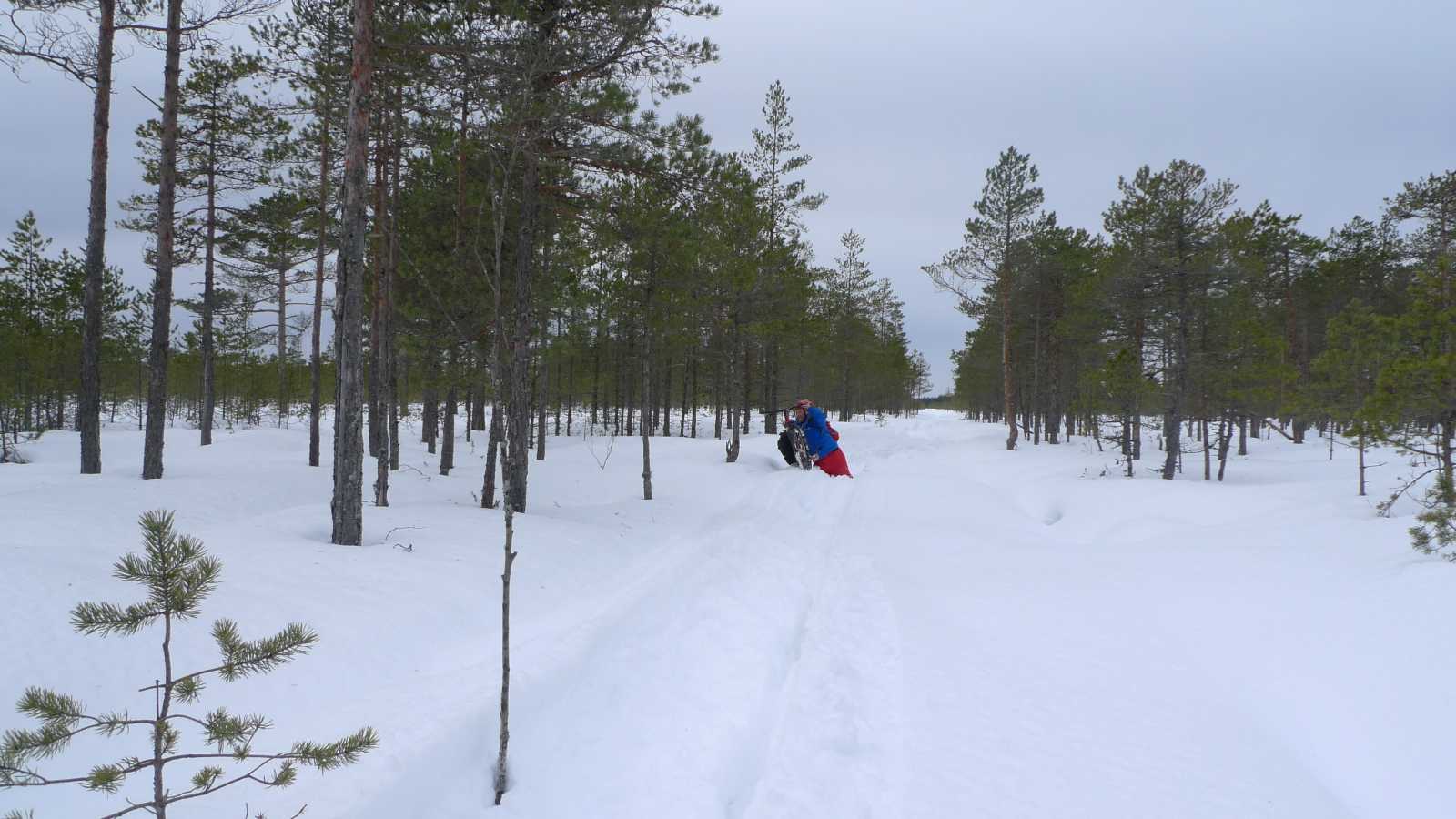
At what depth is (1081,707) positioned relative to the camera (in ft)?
12.9

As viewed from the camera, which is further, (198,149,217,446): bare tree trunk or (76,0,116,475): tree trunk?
(198,149,217,446): bare tree trunk

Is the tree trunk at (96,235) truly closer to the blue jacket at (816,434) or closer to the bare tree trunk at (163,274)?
the bare tree trunk at (163,274)

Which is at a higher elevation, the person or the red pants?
the person

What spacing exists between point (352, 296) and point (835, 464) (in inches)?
479

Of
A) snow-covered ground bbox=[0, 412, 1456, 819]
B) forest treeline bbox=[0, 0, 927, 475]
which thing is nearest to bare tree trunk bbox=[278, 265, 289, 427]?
forest treeline bbox=[0, 0, 927, 475]

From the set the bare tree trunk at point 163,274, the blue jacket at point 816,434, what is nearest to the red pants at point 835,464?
the blue jacket at point 816,434

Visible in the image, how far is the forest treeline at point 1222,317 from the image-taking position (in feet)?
25.3

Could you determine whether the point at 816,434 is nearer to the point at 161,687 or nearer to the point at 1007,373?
the point at 1007,373

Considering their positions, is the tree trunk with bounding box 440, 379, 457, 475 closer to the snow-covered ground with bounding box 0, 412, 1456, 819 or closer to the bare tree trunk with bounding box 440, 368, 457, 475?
the bare tree trunk with bounding box 440, 368, 457, 475

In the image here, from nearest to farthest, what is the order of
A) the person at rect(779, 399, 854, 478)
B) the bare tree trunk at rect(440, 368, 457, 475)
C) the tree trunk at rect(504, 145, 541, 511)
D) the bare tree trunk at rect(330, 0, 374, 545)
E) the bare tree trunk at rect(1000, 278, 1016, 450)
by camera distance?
the bare tree trunk at rect(330, 0, 374, 545) → the tree trunk at rect(504, 145, 541, 511) → the bare tree trunk at rect(440, 368, 457, 475) → the person at rect(779, 399, 854, 478) → the bare tree trunk at rect(1000, 278, 1016, 450)

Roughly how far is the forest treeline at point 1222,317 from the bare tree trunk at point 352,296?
386 inches

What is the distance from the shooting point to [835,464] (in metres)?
15.8

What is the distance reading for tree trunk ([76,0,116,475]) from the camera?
8969 millimetres

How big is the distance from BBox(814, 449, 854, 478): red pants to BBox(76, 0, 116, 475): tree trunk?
1439 cm
